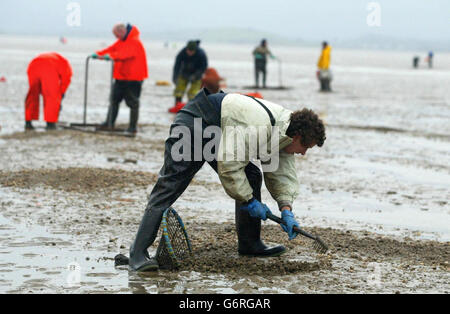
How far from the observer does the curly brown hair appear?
4.96 m

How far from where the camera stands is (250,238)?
5770mm

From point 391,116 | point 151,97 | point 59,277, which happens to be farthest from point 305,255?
point 151,97

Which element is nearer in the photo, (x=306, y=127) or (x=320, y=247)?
(x=306, y=127)

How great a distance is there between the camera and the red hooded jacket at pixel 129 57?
12.0 meters

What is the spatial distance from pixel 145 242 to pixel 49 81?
288 inches

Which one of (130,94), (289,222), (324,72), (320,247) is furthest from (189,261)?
(324,72)

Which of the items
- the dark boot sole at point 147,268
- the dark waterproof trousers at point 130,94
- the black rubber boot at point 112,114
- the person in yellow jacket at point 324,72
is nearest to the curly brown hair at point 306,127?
the dark boot sole at point 147,268

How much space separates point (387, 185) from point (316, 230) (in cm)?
277

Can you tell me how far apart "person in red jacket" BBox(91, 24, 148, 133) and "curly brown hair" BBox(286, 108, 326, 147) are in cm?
727

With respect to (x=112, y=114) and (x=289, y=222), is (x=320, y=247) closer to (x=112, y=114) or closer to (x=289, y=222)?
(x=289, y=222)
